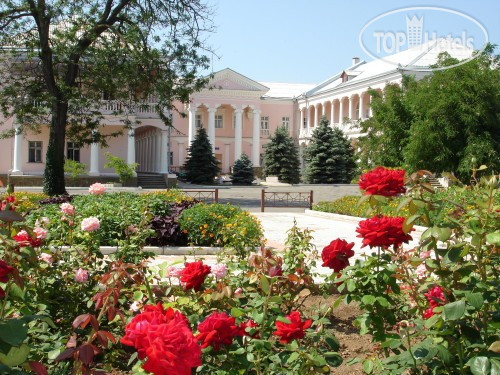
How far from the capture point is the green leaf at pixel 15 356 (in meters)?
1.64

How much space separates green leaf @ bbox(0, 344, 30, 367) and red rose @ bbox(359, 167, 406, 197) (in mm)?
1459

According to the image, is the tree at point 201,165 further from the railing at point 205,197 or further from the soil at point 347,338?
the soil at point 347,338

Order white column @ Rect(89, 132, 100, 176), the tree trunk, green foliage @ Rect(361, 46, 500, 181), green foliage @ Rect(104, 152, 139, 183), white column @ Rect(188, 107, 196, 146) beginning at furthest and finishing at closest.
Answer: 1. white column @ Rect(188, 107, 196, 146)
2. white column @ Rect(89, 132, 100, 176)
3. green foliage @ Rect(104, 152, 139, 183)
4. green foliage @ Rect(361, 46, 500, 181)
5. the tree trunk

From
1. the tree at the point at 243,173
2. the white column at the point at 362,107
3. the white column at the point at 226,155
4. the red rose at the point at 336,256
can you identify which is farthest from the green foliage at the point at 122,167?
the red rose at the point at 336,256

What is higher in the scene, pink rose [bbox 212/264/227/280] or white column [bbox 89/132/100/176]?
white column [bbox 89/132/100/176]

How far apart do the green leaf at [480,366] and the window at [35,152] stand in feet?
106

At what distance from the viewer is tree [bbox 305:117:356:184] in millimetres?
41594

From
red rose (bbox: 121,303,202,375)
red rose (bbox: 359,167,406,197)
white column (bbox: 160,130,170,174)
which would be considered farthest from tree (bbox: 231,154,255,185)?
red rose (bbox: 121,303,202,375)

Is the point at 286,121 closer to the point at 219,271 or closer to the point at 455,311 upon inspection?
the point at 219,271

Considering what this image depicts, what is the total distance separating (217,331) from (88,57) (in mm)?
18427

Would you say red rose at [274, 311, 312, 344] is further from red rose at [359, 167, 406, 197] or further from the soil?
the soil

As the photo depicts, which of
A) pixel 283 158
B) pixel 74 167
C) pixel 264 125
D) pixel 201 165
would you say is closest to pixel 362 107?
pixel 264 125

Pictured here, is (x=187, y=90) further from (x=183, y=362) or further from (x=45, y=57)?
(x=183, y=362)

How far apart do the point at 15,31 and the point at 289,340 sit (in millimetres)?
18968
